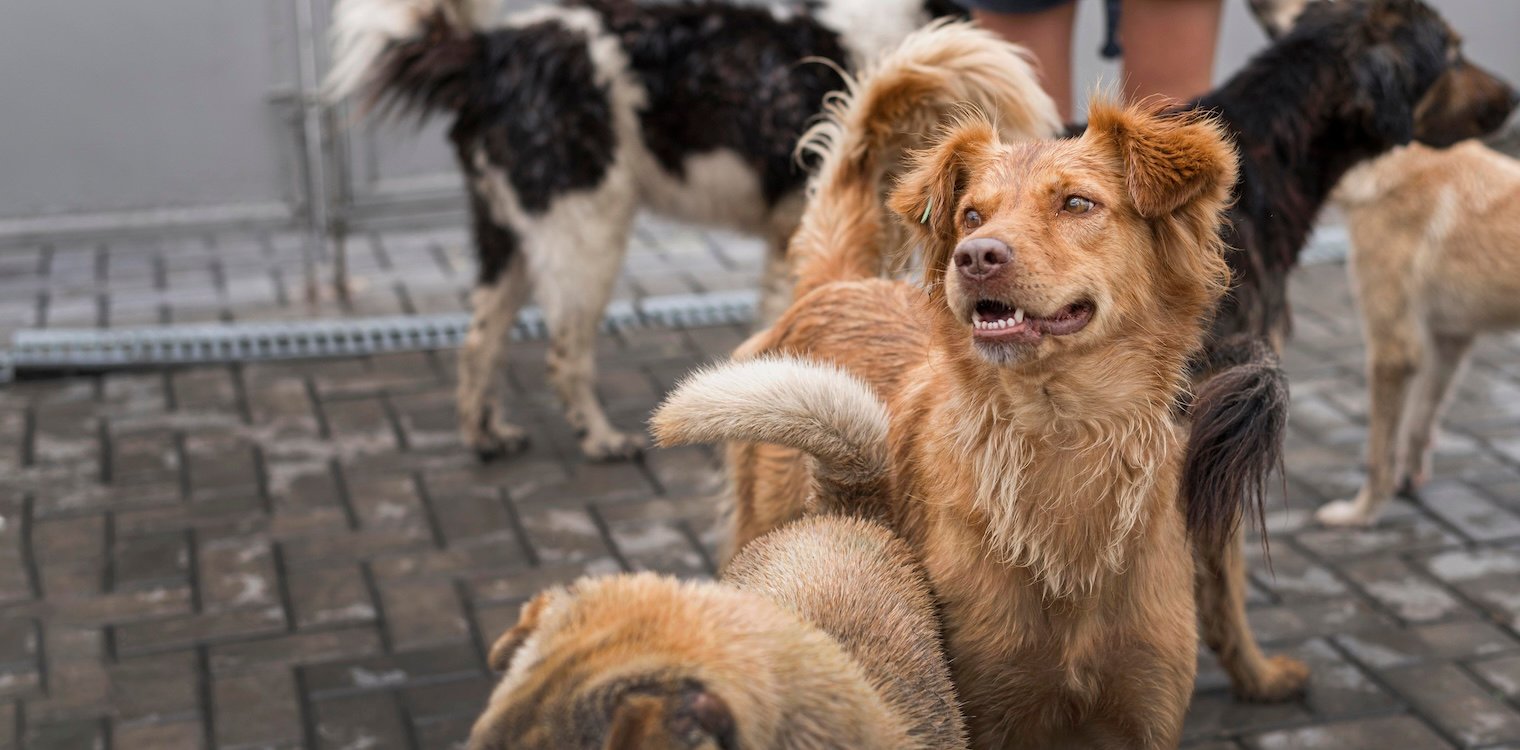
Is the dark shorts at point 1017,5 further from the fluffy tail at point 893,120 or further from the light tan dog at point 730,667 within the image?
the light tan dog at point 730,667

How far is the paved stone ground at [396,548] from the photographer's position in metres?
3.54

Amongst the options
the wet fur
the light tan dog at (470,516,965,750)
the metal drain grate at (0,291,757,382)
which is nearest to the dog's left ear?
the wet fur

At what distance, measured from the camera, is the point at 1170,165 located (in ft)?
6.97

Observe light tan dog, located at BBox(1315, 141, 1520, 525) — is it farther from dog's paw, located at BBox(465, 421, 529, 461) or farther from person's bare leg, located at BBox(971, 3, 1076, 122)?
dog's paw, located at BBox(465, 421, 529, 461)

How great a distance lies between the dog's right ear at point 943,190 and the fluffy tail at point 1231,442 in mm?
492

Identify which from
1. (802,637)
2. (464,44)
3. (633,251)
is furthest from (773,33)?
(802,637)

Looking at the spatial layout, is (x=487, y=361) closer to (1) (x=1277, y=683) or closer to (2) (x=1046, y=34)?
(2) (x=1046, y=34)

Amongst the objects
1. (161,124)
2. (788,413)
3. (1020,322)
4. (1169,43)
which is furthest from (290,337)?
(1020,322)

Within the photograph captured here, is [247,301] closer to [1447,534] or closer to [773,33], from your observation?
[773,33]

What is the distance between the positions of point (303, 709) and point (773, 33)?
250 centimetres

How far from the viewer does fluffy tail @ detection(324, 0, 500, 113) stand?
471 centimetres

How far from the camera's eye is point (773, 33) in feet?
15.5

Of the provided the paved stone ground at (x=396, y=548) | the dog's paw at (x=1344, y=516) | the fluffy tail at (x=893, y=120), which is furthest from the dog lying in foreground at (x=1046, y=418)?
the dog's paw at (x=1344, y=516)

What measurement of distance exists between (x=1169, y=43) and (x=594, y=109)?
1773 mm
